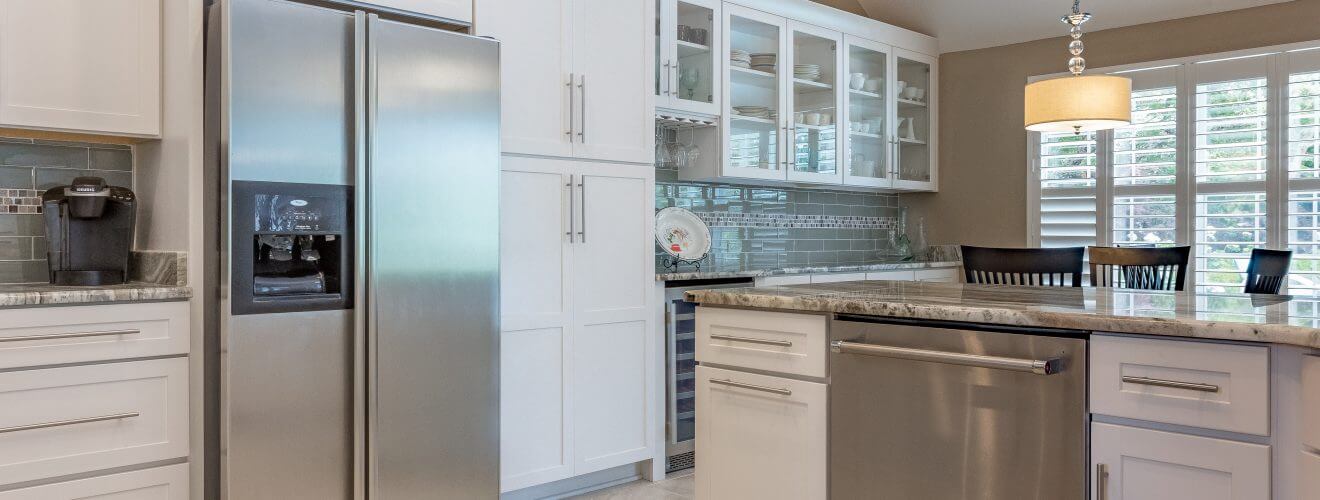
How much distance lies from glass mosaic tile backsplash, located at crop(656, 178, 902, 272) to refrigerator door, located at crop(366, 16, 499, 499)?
1321mm

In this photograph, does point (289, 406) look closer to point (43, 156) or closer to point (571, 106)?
point (43, 156)

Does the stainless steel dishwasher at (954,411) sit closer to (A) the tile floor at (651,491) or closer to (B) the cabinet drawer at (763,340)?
(B) the cabinet drawer at (763,340)

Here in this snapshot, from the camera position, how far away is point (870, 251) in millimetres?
5496

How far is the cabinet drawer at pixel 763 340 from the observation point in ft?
7.15

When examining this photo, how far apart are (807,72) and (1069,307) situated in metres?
2.90

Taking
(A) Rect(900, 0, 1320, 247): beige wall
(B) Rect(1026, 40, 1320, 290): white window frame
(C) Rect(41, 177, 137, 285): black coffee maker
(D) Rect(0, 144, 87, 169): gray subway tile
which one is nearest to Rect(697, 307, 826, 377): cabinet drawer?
(C) Rect(41, 177, 137, 285): black coffee maker

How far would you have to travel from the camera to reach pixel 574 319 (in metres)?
3.31

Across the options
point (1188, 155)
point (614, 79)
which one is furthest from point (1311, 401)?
point (1188, 155)

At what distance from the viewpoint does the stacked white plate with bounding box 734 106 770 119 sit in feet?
13.9

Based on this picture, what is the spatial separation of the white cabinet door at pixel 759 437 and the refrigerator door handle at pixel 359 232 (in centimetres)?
95

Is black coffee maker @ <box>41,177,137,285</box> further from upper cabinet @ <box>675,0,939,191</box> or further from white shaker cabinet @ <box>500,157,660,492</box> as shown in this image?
upper cabinet @ <box>675,0,939,191</box>

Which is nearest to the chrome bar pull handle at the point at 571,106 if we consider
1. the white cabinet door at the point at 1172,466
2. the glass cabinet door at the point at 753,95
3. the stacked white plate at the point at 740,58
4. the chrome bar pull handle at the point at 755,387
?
the glass cabinet door at the point at 753,95

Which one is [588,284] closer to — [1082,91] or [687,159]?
[687,159]

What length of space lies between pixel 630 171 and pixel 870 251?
8.10 ft
